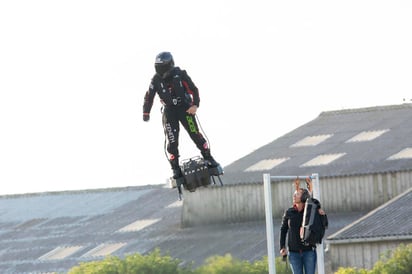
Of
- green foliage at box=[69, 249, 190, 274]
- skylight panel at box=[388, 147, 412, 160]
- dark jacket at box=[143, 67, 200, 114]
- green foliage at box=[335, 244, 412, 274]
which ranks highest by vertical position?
skylight panel at box=[388, 147, 412, 160]

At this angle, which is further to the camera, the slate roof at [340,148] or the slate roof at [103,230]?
the slate roof at [340,148]

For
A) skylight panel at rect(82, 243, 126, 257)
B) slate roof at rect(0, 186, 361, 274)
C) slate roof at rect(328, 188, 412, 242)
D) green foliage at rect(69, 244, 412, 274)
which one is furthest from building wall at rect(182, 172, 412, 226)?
slate roof at rect(328, 188, 412, 242)

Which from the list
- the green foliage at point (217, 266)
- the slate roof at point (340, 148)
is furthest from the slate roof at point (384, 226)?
the slate roof at point (340, 148)

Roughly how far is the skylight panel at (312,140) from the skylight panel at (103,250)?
47.9ft

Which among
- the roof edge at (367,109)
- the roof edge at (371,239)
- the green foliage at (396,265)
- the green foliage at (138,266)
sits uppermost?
the roof edge at (367,109)

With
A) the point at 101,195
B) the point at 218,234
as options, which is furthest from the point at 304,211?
the point at 101,195

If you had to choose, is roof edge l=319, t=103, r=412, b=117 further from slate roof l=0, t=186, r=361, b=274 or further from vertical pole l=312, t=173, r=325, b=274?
vertical pole l=312, t=173, r=325, b=274

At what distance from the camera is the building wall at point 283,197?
294ft

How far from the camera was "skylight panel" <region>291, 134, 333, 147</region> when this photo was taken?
10419 centimetres

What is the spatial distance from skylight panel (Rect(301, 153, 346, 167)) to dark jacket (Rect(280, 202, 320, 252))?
57851mm

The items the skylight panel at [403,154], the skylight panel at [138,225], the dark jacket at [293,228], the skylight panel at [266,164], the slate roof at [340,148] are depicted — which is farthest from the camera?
the skylight panel at [266,164]

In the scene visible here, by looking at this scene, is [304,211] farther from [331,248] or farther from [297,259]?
[331,248]

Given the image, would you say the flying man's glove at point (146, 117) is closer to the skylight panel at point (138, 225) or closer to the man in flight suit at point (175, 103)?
the man in flight suit at point (175, 103)

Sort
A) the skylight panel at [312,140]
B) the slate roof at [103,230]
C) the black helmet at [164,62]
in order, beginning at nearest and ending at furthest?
the black helmet at [164,62], the slate roof at [103,230], the skylight panel at [312,140]
